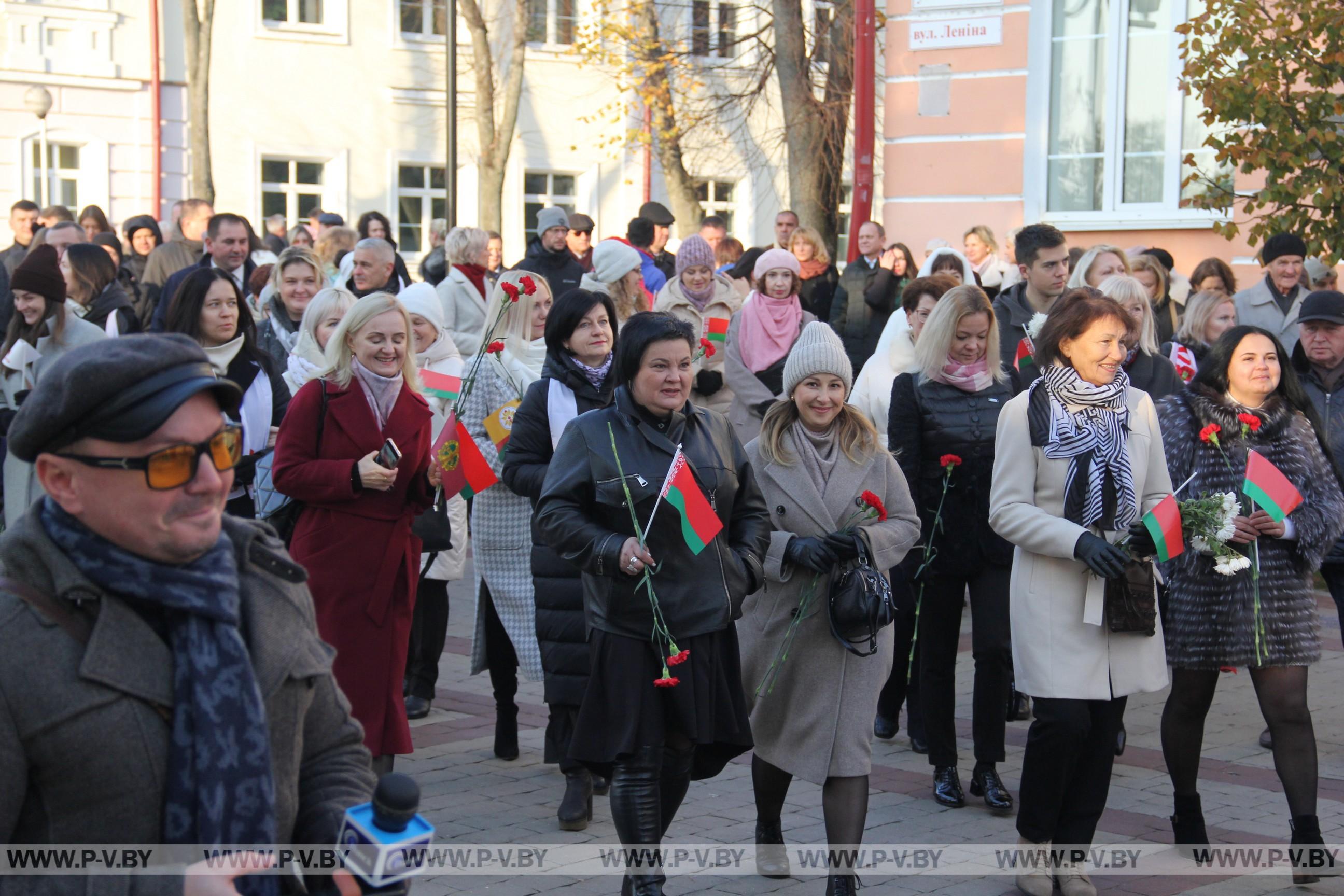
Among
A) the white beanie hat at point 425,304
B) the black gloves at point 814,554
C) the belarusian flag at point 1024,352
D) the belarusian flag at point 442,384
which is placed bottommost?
the black gloves at point 814,554

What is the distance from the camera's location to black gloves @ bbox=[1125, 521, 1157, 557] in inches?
198

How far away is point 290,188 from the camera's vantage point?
2980cm

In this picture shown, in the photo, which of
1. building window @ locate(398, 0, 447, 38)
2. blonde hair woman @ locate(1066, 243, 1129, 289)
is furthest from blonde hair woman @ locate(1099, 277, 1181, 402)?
building window @ locate(398, 0, 447, 38)

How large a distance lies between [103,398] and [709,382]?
7.18 m

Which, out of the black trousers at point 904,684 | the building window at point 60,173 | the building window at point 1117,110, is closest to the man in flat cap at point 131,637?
the black trousers at point 904,684

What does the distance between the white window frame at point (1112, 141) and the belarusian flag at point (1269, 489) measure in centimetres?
855

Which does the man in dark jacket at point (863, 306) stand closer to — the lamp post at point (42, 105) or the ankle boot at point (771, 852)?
the ankle boot at point (771, 852)

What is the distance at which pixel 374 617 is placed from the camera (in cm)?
561

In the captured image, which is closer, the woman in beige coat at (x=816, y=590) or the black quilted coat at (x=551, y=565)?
the woman in beige coat at (x=816, y=590)

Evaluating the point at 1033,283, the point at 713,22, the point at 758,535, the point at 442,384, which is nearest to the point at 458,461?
the point at 442,384

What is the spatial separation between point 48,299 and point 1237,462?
4993 mm

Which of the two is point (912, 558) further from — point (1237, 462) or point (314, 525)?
point (314, 525)

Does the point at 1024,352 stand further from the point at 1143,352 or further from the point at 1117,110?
the point at 1117,110

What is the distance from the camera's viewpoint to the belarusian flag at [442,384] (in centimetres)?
662
